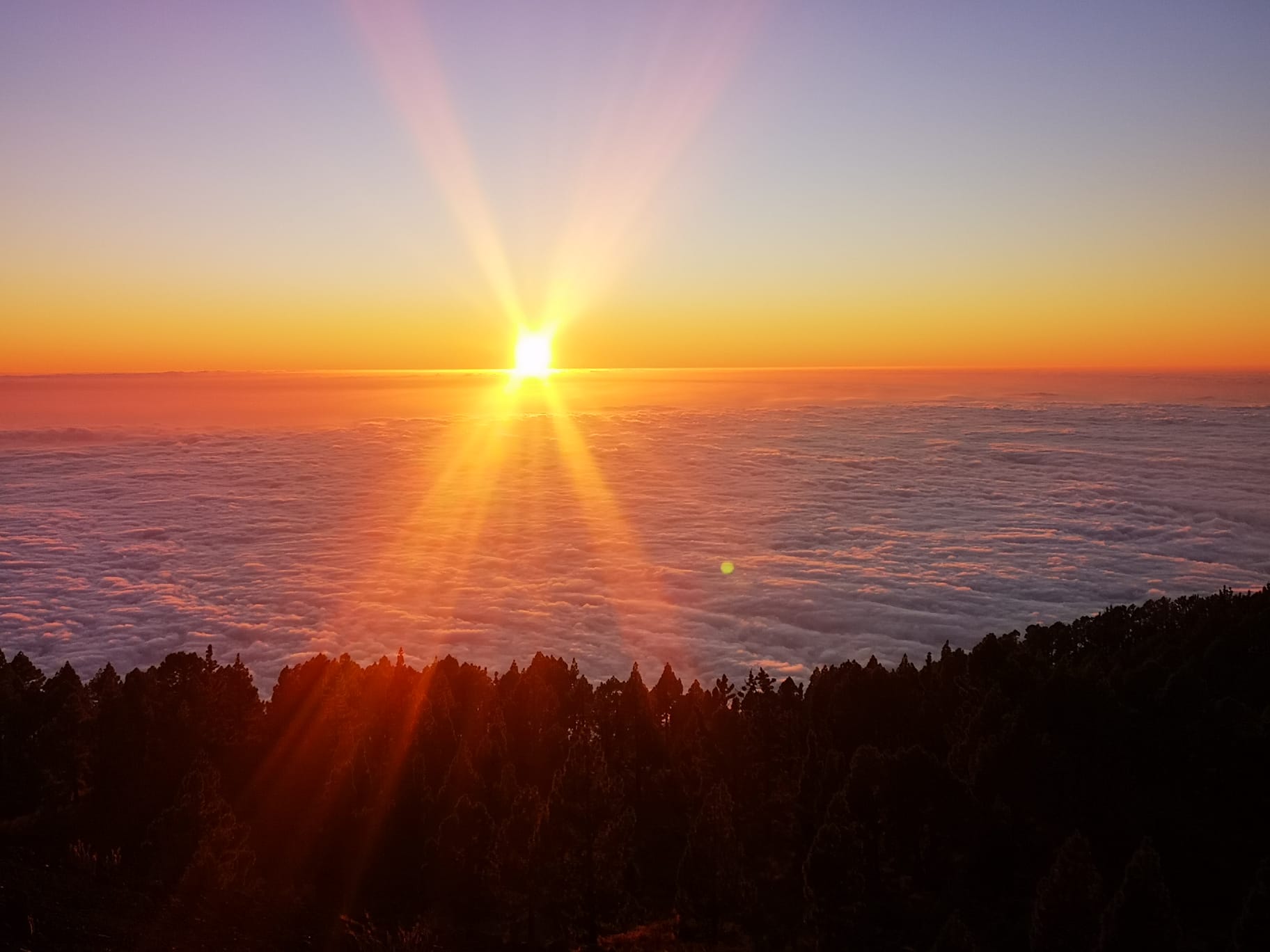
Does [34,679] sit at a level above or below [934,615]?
above

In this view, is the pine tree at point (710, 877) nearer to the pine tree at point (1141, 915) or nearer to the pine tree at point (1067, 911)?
the pine tree at point (1067, 911)

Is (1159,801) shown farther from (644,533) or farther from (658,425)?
(658,425)

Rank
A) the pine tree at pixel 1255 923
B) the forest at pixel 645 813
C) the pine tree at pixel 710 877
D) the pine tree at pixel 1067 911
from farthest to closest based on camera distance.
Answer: the pine tree at pixel 710 877, the forest at pixel 645 813, the pine tree at pixel 1067 911, the pine tree at pixel 1255 923

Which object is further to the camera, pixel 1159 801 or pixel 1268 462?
pixel 1268 462

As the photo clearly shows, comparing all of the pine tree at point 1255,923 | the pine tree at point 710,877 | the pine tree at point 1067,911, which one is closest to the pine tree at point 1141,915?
the pine tree at point 1067,911

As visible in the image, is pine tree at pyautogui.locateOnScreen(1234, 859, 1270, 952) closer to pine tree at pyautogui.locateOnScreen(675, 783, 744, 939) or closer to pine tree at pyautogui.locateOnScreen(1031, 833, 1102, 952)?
pine tree at pyautogui.locateOnScreen(1031, 833, 1102, 952)

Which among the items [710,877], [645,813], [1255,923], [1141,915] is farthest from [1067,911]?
[645,813]

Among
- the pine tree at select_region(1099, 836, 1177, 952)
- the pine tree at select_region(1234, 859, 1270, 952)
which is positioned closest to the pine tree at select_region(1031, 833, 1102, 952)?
the pine tree at select_region(1099, 836, 1177, 952)

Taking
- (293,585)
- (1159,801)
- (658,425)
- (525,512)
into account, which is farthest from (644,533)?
(658,425)
